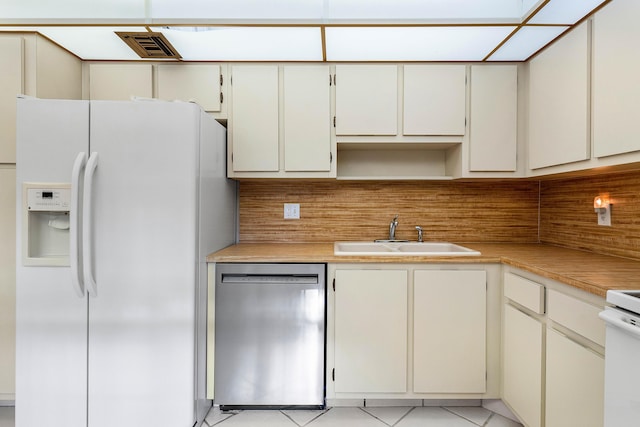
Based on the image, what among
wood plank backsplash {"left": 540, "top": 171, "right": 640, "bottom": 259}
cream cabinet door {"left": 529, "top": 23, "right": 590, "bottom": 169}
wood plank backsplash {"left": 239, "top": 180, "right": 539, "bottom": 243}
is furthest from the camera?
wood plank backsplash {"left": 239, "top": 180, "right": 539, "bottom": 243}

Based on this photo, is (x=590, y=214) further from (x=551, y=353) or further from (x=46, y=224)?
(x=46, y=224)

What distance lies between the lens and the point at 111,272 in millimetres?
1651

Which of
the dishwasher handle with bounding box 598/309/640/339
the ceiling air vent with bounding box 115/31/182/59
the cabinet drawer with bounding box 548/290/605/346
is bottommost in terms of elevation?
the cabinet drawer with bounding box 548/290/605/346

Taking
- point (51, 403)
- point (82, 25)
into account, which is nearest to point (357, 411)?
point (51, 403)

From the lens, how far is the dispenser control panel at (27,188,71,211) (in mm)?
1623

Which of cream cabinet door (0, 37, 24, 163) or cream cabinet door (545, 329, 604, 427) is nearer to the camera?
cream cabinet door (545, 329, 604, 427)

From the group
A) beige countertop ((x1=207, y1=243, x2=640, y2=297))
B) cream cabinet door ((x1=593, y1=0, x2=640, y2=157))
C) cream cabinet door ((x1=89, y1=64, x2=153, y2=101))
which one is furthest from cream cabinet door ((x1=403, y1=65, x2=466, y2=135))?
cream cabinet door ((x1=89, y1=64, x2=153, y2=101))

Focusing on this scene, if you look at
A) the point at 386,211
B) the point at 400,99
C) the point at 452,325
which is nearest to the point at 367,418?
the point at 452,325

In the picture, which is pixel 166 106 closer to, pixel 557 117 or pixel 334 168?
pixel 334 168

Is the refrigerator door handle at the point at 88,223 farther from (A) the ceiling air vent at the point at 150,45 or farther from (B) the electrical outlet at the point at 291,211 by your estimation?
(B) the electrical outlet at the point at 291,211

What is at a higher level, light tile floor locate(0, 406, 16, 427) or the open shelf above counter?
the open shelf above counter

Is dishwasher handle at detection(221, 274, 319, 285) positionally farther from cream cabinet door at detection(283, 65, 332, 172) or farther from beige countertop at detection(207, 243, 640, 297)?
cream cabinet door at detection(283, 65, 332, 172)

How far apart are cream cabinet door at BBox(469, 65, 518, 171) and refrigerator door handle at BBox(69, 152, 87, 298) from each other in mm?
2182

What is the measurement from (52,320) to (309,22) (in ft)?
6.34
